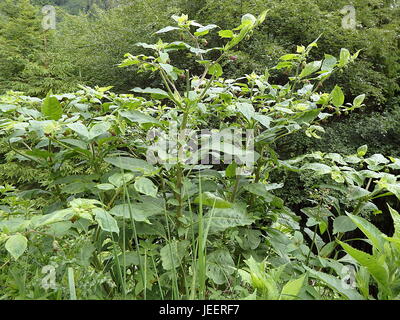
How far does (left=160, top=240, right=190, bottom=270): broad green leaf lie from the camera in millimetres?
778

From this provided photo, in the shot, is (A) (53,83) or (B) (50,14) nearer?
(A) (53,83)

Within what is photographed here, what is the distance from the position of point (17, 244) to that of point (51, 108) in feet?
1.36

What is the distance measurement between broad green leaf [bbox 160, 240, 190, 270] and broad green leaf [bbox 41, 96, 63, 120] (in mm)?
465

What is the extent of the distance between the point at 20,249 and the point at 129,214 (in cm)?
21

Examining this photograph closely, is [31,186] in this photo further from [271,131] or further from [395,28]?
[395,28]

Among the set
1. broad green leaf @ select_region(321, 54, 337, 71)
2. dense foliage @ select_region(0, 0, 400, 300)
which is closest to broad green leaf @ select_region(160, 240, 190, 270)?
dense foliage @ select_region(0, 0, 400, 300)

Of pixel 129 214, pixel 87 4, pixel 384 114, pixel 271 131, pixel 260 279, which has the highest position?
pixel 87 4

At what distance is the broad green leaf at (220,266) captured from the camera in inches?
31.4

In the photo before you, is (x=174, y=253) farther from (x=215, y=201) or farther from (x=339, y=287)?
(x=339, y=287)

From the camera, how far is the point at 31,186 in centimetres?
620

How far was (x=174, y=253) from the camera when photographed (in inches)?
32.4

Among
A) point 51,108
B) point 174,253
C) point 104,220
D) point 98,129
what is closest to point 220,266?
point 174,253

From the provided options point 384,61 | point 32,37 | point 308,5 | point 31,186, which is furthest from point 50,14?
point 384,61

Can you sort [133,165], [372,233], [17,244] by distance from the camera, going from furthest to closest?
[133,165]
[372,233]
[17,244]
